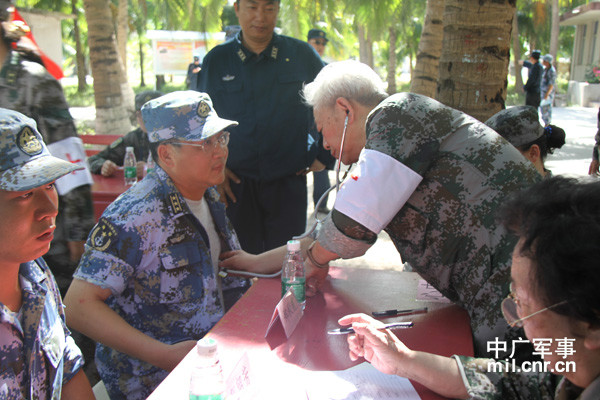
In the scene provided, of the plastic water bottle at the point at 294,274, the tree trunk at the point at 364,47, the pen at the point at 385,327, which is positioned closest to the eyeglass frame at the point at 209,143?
the plastic water bottle at the point at 294,274

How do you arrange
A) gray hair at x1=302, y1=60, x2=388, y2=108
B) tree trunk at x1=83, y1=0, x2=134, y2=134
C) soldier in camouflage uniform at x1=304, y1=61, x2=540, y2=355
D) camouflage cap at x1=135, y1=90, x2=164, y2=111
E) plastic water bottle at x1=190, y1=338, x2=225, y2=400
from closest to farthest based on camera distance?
plastic water bottle at x1=190, y1=338, x2=225, y2=400 < soldier in camouflage uniform at x1=304, y1=61, x2=540, y2=355 < gray hair at x1=302, y1=60, x2=388, y2=108 < camouflage cap at x1=135, y1=90, x2=164, y2=111 < tree trunk at x1=83, y1=0, x2=134, y2=134

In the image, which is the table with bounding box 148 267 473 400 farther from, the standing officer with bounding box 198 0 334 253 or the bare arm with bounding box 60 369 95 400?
the standing officer with bounding box 198 0 334 253

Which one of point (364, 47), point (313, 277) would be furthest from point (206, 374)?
point (364, 47)

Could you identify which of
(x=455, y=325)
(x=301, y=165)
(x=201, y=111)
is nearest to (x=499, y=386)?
(x=455, y=325)

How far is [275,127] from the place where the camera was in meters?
3.51

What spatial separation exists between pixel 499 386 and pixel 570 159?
9709 mm

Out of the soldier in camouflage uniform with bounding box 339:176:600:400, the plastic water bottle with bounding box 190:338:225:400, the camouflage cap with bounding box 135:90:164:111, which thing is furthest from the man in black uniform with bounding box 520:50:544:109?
the plastic water bottle with bounding box 190:338:225:400

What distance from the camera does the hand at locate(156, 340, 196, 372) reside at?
6.17 ft

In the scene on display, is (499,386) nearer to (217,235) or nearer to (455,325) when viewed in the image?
(455,325)

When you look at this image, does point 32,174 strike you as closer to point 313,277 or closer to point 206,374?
point 206,374

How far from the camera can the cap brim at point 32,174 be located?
138cm

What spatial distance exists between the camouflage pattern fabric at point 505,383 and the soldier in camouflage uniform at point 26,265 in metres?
1.18

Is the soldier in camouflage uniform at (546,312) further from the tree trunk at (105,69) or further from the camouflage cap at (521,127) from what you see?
the tree trunk at (105,69)

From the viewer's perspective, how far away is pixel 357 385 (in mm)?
1496
